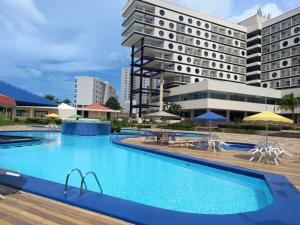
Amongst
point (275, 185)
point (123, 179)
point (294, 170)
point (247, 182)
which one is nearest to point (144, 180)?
point (123, 179)

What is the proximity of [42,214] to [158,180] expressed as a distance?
4.92m

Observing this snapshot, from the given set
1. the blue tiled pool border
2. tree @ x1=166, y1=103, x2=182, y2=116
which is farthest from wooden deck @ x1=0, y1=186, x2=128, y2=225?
tree @ x1=166, y1=103, x2=182, y2=116

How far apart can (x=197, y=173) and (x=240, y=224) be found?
5.68m

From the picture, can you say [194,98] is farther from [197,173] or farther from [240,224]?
[240,224]

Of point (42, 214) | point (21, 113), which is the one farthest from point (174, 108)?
point (42, 214)

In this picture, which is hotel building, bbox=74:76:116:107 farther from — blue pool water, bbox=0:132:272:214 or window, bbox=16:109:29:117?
blue pool water, bbox=0:132:272:214

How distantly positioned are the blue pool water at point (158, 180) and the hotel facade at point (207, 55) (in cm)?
4233

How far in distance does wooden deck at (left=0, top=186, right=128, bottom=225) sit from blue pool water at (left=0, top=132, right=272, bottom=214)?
228cm

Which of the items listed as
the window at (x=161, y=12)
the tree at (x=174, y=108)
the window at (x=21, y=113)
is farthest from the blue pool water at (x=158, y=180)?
the window at (x=161, y=12)

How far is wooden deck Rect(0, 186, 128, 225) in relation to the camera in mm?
4074

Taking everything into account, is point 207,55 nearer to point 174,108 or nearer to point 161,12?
point 161,12

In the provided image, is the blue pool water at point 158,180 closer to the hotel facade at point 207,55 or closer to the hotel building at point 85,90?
the hotel facade at point 207,55

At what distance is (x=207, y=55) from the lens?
6850cm

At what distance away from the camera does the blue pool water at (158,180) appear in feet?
21.9
